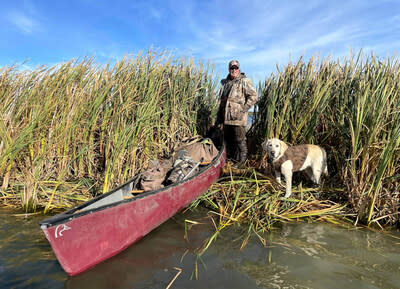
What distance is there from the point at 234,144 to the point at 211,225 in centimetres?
257

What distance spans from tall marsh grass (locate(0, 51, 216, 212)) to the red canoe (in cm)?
121

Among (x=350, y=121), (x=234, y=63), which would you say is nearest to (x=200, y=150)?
(x=234, y=63)

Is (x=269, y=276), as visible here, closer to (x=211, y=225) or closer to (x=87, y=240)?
(x=211, y=225)

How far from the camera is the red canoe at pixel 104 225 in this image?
2.24 m

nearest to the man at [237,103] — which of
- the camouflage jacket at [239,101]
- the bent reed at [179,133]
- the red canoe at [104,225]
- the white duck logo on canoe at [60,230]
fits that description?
the camouflage jacket at [239,101]

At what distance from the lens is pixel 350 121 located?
3553 millimetres

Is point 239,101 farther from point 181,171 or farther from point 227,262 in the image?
point 227,262

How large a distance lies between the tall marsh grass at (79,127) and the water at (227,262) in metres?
1.10

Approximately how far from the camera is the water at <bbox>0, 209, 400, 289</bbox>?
2332 millimetres

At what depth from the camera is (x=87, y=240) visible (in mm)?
2410

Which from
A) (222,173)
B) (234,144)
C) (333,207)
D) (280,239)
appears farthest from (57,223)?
(234,144)

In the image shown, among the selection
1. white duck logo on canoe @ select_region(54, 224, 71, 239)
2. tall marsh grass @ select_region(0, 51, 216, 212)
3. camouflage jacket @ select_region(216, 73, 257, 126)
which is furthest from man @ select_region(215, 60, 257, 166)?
white duck logo on canoe @ select_region(54, 224, 71, 239)

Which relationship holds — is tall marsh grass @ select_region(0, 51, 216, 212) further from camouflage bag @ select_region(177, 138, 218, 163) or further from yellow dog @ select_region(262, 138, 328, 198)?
yellow dog @ select_region(262, 138, 328, 198)

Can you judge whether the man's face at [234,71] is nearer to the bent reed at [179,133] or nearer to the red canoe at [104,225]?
the bent reed at [179,133]
